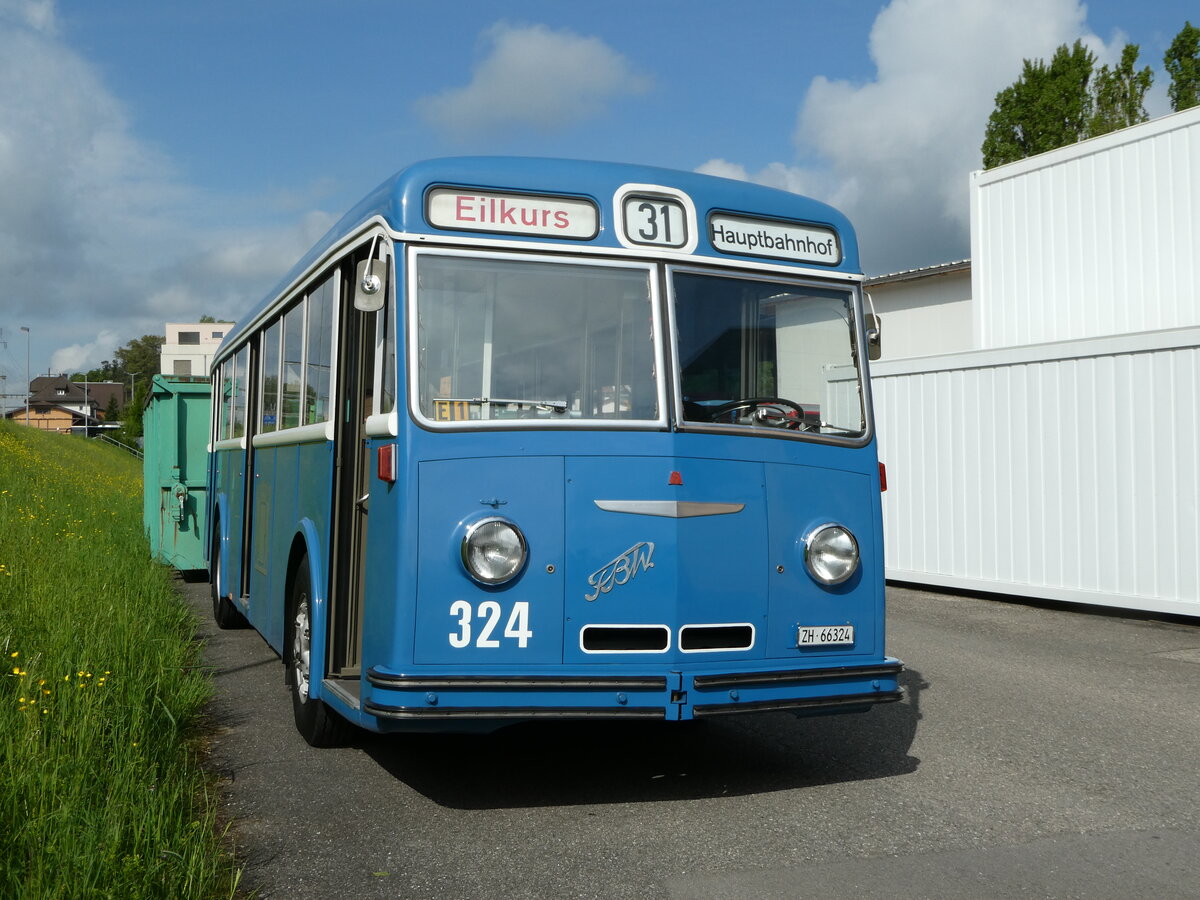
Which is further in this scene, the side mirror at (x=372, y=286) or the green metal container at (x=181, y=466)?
the green metal container at (x=181, y=466)

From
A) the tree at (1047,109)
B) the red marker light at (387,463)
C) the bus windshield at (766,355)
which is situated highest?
the tree at (1047,109)

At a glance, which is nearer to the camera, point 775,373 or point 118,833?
point 118,833

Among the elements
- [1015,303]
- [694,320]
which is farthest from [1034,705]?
[1015,303]

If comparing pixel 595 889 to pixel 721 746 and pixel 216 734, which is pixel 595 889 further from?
pixel 216 734

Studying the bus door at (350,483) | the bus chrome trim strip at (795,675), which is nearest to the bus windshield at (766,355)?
the bus chrome trim strip at (795,675)

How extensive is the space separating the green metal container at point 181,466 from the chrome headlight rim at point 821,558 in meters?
10.7

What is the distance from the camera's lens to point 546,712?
512 centimetres

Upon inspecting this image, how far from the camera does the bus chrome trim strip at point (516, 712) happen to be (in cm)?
505

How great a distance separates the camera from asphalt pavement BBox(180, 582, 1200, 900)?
452cm

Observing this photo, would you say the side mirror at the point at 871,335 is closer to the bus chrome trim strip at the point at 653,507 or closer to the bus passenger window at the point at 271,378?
the bus chrome trim strip at the point at 653,507

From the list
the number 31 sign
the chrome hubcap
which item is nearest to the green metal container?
the chrome hubcap

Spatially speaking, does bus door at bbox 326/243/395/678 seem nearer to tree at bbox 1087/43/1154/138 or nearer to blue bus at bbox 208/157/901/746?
blue bus at bbox 208/157/901/746

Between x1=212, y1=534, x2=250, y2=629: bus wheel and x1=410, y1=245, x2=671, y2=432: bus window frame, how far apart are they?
6154 millimetres

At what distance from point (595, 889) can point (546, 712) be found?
2.95 feet
